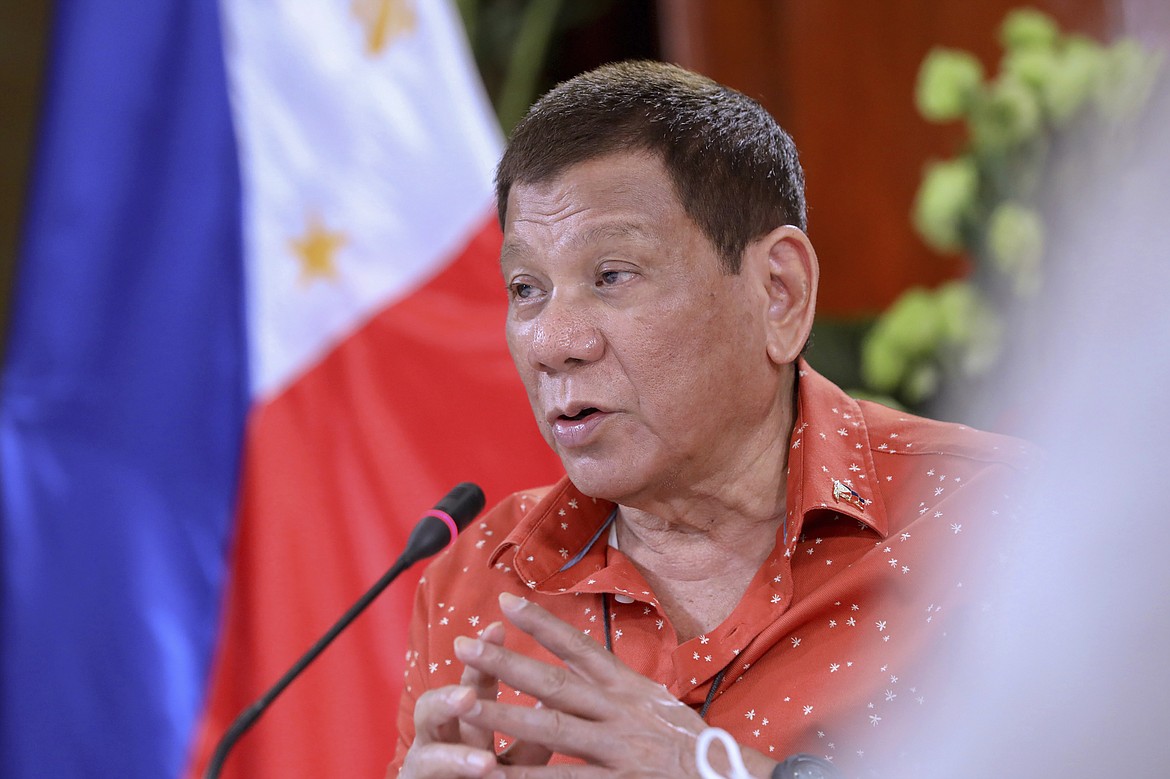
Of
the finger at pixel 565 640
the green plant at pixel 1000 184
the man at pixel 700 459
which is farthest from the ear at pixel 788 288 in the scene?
the green plant at pixel 1000 184

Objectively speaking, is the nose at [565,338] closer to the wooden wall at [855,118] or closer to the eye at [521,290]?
the eye at [521,290]

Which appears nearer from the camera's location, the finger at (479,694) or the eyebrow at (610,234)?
the finger at (479,694)

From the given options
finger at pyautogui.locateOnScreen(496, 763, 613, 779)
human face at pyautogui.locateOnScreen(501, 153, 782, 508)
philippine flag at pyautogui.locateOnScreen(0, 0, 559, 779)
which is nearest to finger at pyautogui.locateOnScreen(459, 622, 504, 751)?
finger at pyautogui.locateOnScreen(496, 763, 613, 779)

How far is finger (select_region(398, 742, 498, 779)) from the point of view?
1293 mm

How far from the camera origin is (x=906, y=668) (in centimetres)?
149

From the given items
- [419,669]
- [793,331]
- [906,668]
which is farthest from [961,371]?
[419,669]

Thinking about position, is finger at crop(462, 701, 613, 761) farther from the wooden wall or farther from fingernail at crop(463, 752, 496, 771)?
the wooden wall

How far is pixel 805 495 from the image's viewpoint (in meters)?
1.63

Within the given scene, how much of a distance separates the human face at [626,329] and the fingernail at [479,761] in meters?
0.43

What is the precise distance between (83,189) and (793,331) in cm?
189

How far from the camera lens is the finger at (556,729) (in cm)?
128

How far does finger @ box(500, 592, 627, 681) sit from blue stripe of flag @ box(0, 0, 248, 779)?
5.34 feet

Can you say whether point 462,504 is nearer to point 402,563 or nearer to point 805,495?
point 402,563

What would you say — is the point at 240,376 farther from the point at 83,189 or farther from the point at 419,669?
the point at 419,669
